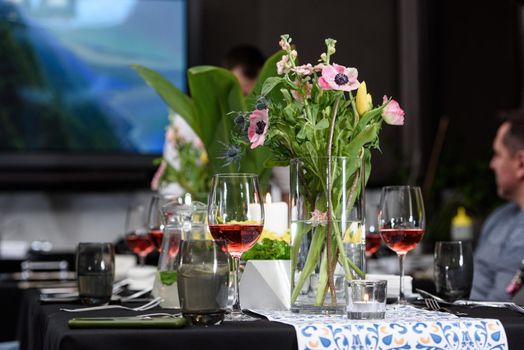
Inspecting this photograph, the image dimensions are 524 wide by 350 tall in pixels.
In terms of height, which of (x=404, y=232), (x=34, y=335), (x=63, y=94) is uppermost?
(x=63, y=94)

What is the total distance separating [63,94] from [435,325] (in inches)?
158

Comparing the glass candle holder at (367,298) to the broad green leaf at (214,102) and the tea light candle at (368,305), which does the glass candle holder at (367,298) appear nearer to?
the tea light candle at (368,305)

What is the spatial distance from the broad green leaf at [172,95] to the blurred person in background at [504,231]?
0.86m

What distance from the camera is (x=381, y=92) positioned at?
18.6 feet

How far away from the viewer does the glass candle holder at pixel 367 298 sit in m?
1.39

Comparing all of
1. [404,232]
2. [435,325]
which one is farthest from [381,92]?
[435,325]

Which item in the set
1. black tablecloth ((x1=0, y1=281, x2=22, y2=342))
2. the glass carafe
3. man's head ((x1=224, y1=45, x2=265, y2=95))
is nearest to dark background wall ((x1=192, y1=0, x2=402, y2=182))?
man's head ((x1=224, y1=45, x2=265, y2=95))

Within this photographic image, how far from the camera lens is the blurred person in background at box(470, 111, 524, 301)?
2797mm

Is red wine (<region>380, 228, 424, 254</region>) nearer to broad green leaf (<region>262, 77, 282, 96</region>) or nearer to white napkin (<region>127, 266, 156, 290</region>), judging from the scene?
broad green leaf (<region>262, 77, 282, 96</region>)

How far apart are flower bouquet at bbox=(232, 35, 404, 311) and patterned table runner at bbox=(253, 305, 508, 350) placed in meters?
0.14

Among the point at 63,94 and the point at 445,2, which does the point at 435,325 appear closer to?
the point at 63,94

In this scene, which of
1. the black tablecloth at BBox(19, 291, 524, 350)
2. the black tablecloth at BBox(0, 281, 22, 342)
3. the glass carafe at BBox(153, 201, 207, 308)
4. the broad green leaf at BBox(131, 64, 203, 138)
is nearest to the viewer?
the black tablecloth at BBox(19, 291, 524, 350)

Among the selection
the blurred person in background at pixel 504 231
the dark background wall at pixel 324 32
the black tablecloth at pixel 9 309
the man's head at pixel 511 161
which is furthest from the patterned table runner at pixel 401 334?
the dark background wall at pixel 324 32

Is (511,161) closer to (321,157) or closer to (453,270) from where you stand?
(453,270)
